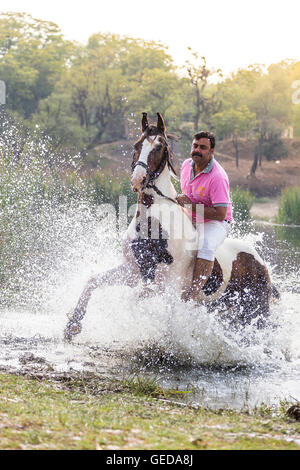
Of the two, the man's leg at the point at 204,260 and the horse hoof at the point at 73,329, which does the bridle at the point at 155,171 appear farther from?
the horse hoof at the point at 73,329

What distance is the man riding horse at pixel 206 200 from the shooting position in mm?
7078

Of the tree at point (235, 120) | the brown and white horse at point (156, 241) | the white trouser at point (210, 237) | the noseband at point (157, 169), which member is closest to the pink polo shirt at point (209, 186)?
the white trouser at point (210, 237)

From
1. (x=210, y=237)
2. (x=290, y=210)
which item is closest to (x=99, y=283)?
(x=210, y=237)

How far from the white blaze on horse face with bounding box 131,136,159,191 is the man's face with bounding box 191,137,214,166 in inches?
25.3

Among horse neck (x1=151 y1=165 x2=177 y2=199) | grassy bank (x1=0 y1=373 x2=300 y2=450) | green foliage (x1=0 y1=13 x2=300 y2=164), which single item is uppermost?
green foliage (x1=0 y1=13 x2=300 y2=164)

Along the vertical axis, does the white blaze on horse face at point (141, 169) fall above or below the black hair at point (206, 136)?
below

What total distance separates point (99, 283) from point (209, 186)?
1.61m

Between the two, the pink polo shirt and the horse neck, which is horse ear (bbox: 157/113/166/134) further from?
the pink polo shirt

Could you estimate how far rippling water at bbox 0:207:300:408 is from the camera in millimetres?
6406

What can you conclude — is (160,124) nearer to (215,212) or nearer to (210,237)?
(215,212)

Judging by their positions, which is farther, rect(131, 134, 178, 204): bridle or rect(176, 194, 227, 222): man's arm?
rect(176, 194, 227, 222): man's arm

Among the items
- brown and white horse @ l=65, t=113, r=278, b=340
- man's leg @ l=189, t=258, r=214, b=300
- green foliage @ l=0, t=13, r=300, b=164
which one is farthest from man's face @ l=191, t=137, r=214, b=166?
green foliage @ l=0, t=13, r=300, b=164

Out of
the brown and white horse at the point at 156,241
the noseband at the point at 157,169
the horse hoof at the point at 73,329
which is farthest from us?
the horse hoof at the point at 73,329

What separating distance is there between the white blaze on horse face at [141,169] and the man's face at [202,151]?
25.3 inches
